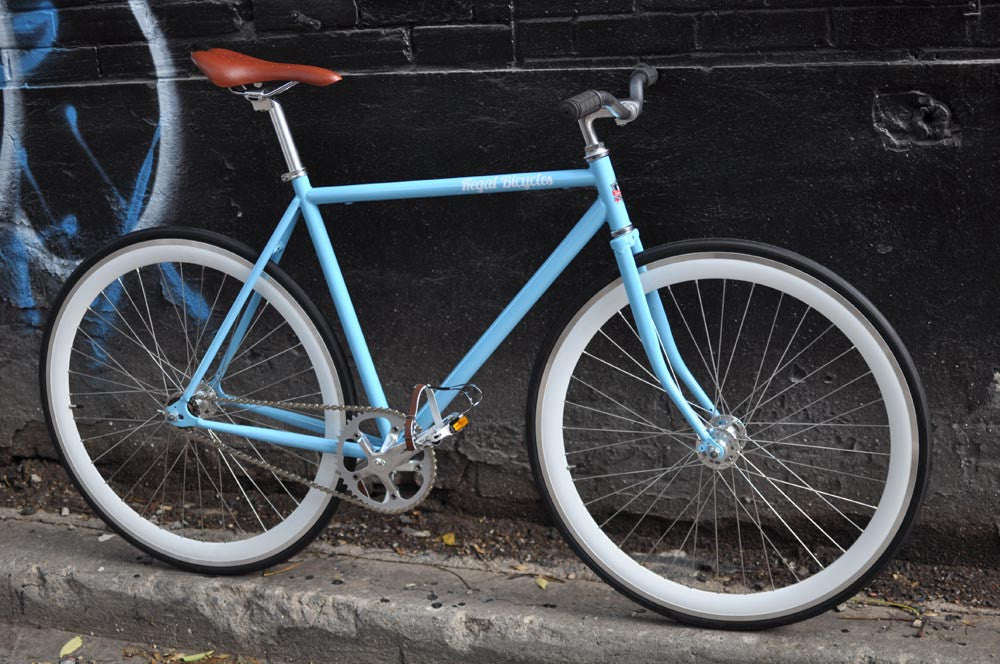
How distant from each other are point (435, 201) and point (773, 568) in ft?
4.85

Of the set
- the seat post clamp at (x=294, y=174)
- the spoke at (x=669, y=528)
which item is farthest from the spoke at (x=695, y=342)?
the seat post clamp at (x=294, y=174)

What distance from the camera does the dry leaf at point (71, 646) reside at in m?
2.93

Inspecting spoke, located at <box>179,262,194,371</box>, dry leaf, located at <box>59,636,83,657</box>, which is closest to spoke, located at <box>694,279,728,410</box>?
spoke, located at <box>179,262,194,371</box>

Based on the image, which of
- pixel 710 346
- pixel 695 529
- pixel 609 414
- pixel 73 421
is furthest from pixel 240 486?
pixel 710 346

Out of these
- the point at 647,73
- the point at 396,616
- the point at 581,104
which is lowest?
the point at 396,616

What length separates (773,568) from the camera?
117 inches

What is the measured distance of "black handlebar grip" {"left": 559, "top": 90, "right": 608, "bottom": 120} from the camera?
2242mm

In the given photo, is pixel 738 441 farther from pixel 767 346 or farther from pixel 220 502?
pixel 220 502

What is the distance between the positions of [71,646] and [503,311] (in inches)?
64.0

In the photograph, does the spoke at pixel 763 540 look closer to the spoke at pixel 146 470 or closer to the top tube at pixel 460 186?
the top tube at pixel 460 186

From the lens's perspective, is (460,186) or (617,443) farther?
(617,443)

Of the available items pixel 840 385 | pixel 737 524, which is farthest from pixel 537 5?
pixel 737 524

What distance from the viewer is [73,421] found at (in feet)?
10.1

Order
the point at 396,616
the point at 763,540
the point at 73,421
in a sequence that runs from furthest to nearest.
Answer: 1. the point at 73,421
2. the point at 763,540
3. the point at 396,616
